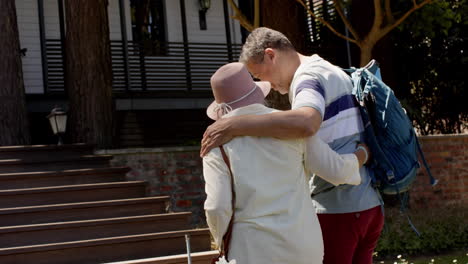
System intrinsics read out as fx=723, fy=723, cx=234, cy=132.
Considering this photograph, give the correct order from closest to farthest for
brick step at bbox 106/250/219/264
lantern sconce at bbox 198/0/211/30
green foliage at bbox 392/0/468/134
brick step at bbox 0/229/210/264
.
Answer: brick step at bbox 106/250/219/264 → brick step at bbox 0/229/210/264 → green foliage at bbox 392/0/468/134 → lantern sconce at bbox 198/0/211/30

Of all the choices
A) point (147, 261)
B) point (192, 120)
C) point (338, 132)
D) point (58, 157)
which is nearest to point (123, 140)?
point (192, 120)

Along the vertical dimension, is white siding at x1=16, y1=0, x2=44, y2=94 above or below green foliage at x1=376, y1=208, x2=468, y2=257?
above

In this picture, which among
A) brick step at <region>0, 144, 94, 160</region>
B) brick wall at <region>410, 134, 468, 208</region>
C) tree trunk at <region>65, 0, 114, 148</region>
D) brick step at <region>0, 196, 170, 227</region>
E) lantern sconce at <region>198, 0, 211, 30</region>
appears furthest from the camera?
lantern sconce at <region>198, 0, 211, 30</region>

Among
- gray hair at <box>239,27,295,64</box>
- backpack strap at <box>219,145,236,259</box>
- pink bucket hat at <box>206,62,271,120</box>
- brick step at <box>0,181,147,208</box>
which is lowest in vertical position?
brick step at <box>0,181,147,208</box>

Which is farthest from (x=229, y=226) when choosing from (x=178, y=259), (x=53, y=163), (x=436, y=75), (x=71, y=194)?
(x=436, y=75)

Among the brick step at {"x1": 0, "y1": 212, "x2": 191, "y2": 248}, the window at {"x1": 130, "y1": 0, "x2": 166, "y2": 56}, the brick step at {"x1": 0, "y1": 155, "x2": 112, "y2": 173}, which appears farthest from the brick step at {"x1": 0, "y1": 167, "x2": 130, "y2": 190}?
the window at {"x1": 130, "y1": 0, "x2": 166, "y2": 56}

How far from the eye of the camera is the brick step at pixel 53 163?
8594 mm

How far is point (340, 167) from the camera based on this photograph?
299cm

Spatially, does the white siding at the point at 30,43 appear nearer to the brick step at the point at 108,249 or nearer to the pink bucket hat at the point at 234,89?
the brick step at the point at 108,249

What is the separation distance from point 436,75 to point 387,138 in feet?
42.7

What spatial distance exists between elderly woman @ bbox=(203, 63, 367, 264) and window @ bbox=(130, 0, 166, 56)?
1515 centimetres

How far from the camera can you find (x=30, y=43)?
1625 centimetres

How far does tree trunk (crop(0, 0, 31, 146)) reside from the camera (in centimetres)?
1004

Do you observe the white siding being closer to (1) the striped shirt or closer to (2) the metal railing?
(2) the metal railing
